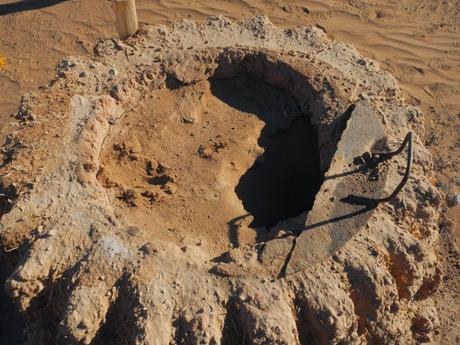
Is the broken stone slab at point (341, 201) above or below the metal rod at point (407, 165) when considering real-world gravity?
below

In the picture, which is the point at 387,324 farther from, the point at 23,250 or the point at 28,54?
the point at 28,54

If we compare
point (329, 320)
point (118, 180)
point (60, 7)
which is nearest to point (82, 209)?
point (118, 180)

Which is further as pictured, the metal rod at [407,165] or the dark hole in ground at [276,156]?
the dark hole in ground at [276,156]

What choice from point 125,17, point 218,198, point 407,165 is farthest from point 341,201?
point 125,17

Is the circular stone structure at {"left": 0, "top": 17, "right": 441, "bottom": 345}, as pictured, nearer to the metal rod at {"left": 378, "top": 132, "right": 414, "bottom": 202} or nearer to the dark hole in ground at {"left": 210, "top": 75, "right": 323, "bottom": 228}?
the dark hole in ground at {"left": 210, "top": 75, "right": 323, "bottom": 228}

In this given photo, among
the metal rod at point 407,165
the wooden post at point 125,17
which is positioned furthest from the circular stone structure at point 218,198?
the wooden post at point 125,17

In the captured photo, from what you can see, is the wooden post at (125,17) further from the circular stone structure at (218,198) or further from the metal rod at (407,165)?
the metal rod at (407,165)
